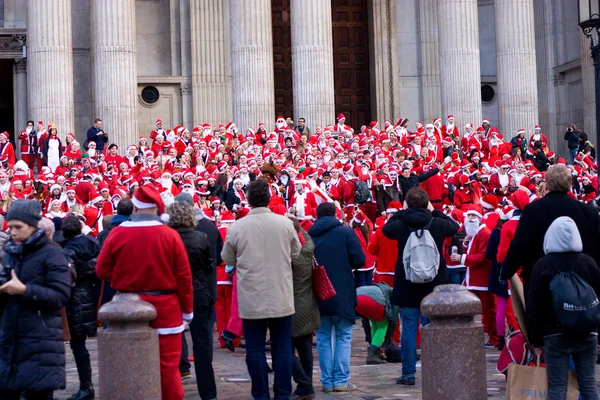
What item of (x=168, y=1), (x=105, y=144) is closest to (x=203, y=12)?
(x=168, y=1)

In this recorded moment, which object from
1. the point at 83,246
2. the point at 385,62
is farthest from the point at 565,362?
the point at 385,62

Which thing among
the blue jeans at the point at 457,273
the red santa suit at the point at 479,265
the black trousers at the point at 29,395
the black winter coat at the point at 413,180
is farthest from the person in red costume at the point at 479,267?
the black winter coat at the point at 413,180

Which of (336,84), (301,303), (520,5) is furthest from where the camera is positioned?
(336,84)

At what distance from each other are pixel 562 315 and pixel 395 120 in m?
28.8

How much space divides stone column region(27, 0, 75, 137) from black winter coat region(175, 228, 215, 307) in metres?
19.8

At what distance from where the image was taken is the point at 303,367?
11664 mm

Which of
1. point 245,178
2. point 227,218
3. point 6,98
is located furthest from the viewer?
point 6,98

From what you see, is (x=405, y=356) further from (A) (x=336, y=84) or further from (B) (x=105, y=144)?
(A) (x=336, y=84)

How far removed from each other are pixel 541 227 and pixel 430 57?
92.8 ft

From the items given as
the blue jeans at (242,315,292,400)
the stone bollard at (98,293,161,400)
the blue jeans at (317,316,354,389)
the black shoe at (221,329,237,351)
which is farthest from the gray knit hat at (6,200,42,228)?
the black shoe at (221,329,237,351)

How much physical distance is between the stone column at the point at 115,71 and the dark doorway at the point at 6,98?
8770 mm

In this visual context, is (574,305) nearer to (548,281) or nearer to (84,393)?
(548,281)

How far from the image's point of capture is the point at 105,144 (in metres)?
30.1

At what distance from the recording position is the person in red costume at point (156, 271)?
32.3 ft
